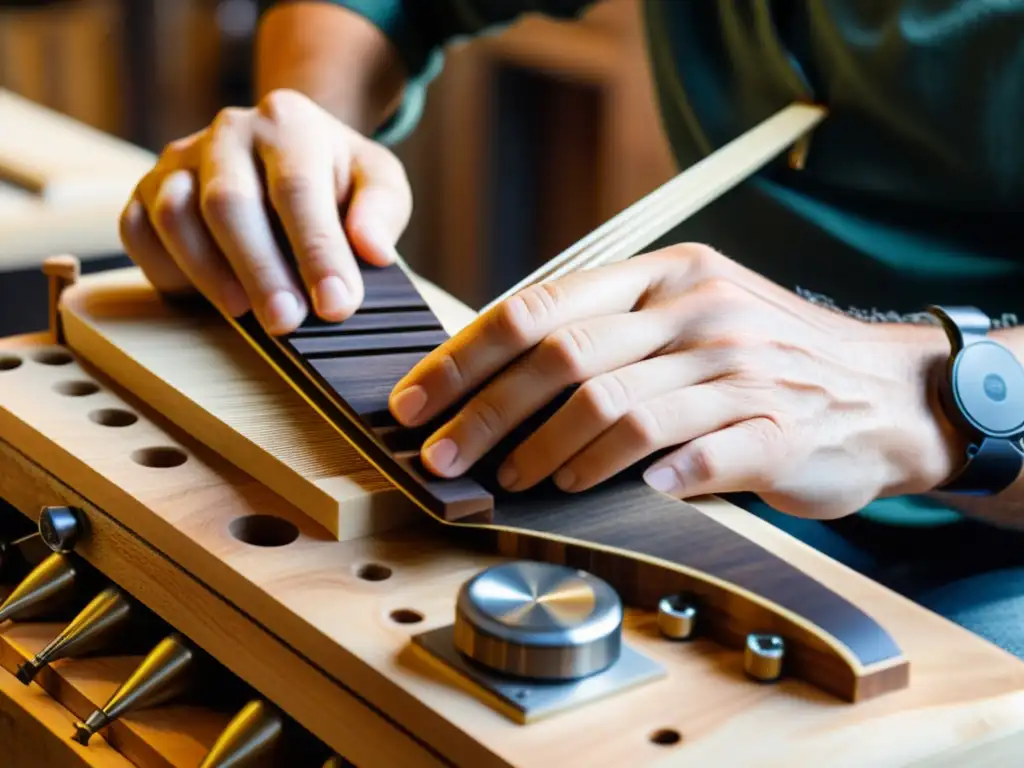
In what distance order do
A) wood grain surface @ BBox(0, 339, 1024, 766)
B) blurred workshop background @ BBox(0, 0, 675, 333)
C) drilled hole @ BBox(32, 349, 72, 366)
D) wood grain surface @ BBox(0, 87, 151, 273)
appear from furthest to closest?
blurred workshop background @ BBox(0, 0, 675, 333) → wood grain surface @ BBox(0, 87, 151, 273) → drilled hole @ BBox(32, 349, 72, 366) → wood grain surface @ BBox(0, 339, 1024, 766)

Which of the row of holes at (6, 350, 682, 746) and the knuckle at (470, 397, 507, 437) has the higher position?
the knuckle at (470, 397, 507, 437)

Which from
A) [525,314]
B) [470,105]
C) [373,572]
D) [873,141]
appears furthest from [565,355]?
[470,105]

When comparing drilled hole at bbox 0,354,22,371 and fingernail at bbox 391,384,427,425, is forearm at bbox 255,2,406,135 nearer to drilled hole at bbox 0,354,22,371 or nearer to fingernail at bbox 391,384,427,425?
drilled hole at bbox 0,354,22,371

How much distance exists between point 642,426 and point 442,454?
0.10m

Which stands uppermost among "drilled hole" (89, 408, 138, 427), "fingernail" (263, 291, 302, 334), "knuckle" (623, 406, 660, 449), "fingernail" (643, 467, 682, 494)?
"fingernail" (263, 291, 302, 334)

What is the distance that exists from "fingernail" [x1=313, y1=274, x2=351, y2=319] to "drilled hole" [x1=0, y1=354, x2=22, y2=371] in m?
0.20

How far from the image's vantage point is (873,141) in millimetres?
1122

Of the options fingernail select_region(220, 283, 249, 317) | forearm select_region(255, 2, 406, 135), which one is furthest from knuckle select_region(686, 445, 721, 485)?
forearm select_region(255, 2, 406, 135)

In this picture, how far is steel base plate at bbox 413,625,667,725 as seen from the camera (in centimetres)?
58

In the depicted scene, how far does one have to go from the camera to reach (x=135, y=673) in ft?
2.32

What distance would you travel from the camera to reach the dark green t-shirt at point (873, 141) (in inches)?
41.2

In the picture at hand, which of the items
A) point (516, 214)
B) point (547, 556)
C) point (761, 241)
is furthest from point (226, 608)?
point (516, 214)

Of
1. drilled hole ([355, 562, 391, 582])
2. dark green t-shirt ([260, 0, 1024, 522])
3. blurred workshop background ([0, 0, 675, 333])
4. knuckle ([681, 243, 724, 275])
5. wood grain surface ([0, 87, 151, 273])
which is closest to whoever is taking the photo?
drilled hole ([355, 562, 391, 582])

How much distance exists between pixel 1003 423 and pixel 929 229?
31 cm
